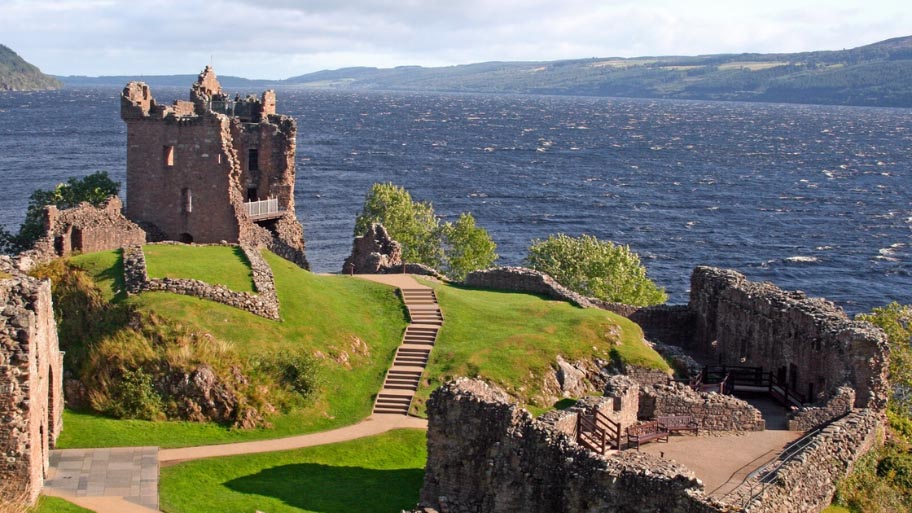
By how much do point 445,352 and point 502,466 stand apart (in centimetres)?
1503

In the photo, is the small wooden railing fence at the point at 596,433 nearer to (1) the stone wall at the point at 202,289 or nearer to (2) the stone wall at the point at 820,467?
(2) the stone wall at the point at 820,467

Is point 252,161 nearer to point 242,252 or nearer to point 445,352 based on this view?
point 242,252

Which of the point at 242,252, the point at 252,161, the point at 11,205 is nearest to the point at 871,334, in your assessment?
the point at 242,252

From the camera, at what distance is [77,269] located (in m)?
50.8

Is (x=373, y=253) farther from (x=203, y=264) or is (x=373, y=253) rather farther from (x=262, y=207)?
(x=203, y=264)

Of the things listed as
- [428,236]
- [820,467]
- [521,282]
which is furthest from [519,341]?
[428,236]

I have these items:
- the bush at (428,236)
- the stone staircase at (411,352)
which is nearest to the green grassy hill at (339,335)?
the stone staircase at (411,352)

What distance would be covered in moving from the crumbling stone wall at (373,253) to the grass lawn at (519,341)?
8538mm

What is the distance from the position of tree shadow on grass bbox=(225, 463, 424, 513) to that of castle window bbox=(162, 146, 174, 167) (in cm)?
3574

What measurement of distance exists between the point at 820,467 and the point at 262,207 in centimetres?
4709

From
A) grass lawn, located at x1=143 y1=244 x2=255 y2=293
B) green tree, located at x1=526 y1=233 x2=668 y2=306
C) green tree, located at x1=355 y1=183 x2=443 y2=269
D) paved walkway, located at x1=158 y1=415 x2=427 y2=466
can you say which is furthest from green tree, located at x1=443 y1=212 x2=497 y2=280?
paved walkway, located at x1=158 y1=415 x2=427 y2=466

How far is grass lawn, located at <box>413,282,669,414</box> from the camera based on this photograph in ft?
159

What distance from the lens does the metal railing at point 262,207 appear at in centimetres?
7506

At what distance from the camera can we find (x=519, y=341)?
51438 millimetres
